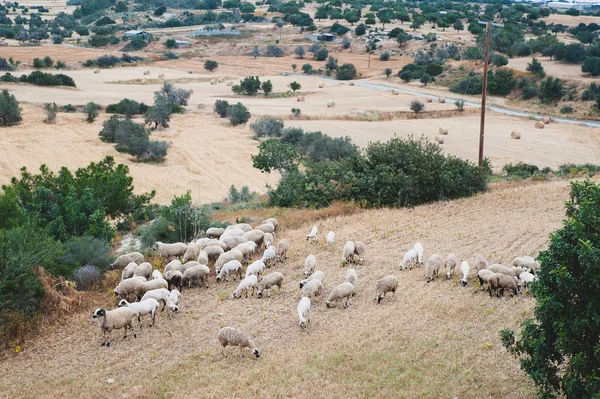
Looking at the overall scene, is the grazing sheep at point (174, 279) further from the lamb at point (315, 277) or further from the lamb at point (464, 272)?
the lamb at point (464, 272)

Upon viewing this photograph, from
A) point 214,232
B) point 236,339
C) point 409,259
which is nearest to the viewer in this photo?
point 236,339

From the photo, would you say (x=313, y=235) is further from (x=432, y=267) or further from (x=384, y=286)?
(x=384, y=286)

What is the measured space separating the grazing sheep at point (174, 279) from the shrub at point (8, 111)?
4085 centimetres

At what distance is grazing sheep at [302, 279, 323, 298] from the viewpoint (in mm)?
15397

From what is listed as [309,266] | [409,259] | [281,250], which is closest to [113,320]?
[309,266]

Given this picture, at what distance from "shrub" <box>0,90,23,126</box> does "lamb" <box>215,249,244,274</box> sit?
40.3 meters

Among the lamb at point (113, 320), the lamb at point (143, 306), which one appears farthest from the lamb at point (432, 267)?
the lamb at point (113, 320)

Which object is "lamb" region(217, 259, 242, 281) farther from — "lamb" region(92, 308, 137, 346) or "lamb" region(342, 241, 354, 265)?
"lamb" region(92, 308, 137, 346)

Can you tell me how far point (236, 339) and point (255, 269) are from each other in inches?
183

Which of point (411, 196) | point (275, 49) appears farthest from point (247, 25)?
point (411, 196)

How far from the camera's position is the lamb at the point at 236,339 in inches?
493

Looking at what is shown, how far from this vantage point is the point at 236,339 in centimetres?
1252

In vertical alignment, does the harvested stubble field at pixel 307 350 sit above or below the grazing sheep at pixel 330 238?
above

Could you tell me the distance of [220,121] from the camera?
58438 mm
